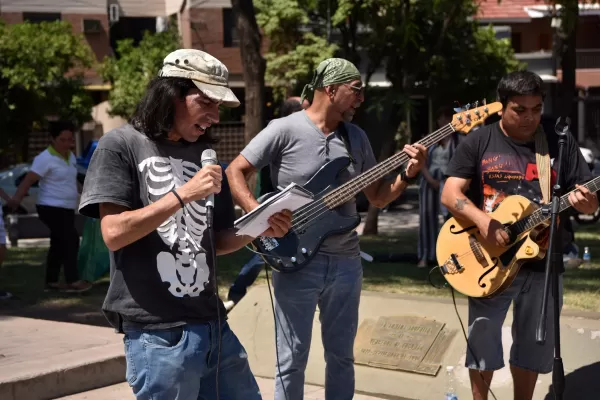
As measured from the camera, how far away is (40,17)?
40.2m

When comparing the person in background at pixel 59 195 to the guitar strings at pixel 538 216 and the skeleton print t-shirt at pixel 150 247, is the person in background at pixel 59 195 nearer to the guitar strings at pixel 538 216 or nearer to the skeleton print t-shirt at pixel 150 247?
the guitar strings at pixel 538 216

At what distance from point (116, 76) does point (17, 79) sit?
15.2 feet

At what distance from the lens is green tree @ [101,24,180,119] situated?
3422cm

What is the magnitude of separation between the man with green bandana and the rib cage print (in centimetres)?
144

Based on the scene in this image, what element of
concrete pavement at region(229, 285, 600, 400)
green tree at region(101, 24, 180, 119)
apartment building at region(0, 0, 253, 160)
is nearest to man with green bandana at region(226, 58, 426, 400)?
concrete pavement at region(229, 285, 600, 400)

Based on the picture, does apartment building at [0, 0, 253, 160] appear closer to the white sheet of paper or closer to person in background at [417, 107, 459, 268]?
person in background at [417, 107, 459, 268]

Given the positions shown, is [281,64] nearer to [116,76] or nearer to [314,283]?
[116,76]

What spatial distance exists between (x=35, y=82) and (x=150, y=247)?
101 ft

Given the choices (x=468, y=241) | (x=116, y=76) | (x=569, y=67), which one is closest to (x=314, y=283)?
(x=468, y=241)

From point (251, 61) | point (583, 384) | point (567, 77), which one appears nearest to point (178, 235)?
point (583, 384)

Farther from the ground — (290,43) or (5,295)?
(290,43)

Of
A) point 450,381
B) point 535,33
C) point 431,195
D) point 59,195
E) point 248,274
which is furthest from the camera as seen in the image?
point 535,33

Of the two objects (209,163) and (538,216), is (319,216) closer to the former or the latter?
(538,216)

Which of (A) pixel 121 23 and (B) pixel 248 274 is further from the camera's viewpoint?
(A) pixel 121 23
